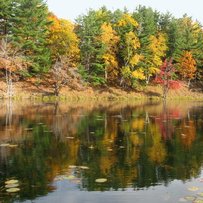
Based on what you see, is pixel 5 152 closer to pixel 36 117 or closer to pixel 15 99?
pixel 36 117

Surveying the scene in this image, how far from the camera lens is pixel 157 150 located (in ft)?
59.9

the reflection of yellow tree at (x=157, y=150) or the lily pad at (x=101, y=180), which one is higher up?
the reflection of yellow tree at (x=157, y=150)

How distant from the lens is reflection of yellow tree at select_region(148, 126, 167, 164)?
16344 millimetres

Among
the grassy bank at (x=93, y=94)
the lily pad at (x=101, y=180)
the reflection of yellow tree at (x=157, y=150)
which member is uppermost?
the grassy bank at (x=93, y=94)

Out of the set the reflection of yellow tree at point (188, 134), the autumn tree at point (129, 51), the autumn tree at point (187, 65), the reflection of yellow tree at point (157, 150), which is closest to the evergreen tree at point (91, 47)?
the autumn tree at point (129, 51)

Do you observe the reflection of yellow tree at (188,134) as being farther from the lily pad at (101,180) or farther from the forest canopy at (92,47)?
the forest canopy at (92,47)

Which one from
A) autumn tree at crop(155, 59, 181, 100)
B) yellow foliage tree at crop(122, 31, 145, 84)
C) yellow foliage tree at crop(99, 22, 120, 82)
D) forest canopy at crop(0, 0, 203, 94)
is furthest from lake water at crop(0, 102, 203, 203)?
autumn tree at crop(155, 59, 181, 100)

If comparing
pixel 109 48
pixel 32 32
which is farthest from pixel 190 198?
pixel 109 48

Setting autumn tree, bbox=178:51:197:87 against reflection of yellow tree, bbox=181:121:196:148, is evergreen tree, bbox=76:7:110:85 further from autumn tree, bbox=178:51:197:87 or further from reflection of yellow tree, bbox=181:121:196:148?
reflection of yellow tree, bbox=181:121:196:148

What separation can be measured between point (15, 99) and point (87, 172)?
1605 inches

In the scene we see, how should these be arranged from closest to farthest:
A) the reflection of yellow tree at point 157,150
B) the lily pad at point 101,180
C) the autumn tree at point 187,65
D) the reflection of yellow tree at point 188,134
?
the lily pad at point 101,180 → the reflection of yellow tree at point 157,150 → the reflection of yellow tree at point 188,134 → the autumn tree at point 187,65

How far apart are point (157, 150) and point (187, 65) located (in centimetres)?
5654

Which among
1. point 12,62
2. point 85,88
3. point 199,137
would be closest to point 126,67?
point 85,88

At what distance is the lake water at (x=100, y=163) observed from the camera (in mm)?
11320
